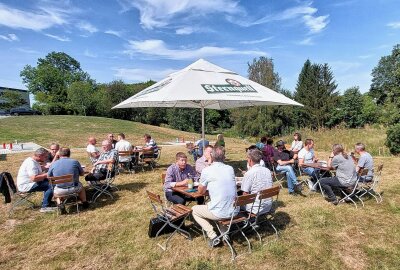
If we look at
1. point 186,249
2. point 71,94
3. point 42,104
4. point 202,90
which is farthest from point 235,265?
point 42,104

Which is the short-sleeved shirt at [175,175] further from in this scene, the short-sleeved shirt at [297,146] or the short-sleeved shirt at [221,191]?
the short-sleeved shirt at [297,146]

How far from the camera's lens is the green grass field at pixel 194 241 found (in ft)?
13.4

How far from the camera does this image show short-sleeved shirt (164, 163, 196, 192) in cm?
546

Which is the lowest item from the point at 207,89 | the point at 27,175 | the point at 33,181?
the point at 33,181

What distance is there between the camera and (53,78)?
189 ft

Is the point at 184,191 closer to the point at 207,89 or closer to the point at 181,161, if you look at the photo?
the point at 181,161

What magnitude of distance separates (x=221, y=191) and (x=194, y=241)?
44.7 inches

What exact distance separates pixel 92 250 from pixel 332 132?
18.0 metres

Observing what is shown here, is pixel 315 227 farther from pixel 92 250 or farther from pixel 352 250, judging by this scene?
pixel 92 250

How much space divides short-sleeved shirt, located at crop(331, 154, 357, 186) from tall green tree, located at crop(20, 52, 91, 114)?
50443 millimetres

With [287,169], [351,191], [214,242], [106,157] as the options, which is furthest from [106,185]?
[351,191]

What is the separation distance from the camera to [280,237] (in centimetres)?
479

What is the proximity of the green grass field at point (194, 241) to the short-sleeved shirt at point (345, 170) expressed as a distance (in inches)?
22.8

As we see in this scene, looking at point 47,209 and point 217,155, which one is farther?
point 47,209
